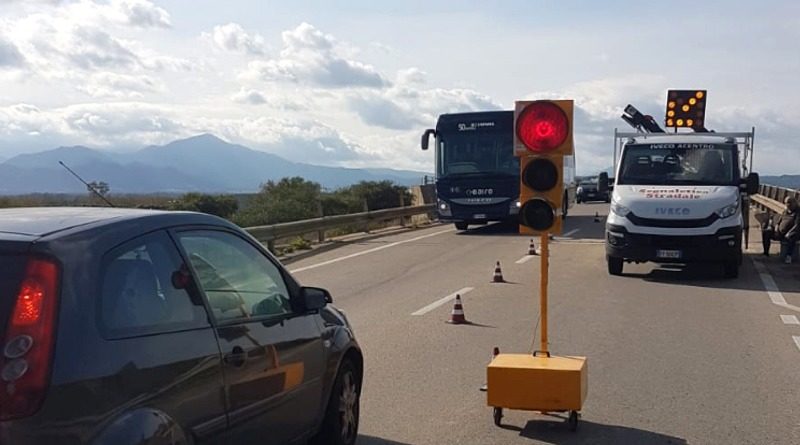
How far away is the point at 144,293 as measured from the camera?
13.5 feet

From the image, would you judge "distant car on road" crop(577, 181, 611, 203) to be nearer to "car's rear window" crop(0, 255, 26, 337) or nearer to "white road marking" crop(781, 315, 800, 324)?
"white road marking" crop(781, 315, 800, 324)

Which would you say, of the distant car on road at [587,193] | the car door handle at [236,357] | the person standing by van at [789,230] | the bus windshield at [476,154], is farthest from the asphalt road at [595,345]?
the distant car on road at [587,193]

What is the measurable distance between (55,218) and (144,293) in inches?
20.6

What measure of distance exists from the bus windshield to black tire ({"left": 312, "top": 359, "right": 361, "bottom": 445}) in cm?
2084

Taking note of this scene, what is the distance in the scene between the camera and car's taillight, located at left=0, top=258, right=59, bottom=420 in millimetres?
3365

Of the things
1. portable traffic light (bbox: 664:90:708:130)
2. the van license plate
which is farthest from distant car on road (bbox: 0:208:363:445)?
portable traffic light (bbox: 664:90:708:130)

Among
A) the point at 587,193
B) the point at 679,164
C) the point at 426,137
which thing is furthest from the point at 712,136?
the point at 587,193

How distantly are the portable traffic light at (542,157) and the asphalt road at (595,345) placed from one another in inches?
57.4

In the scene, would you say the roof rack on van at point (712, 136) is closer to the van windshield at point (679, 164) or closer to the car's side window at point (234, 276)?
the van windshield at point (679, 164)

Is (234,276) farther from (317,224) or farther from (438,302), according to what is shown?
(317,224)

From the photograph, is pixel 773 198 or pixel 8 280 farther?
pixel 773 198

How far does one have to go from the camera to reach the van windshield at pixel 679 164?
16406 millimetres

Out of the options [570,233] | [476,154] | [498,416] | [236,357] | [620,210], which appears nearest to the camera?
[236,357]

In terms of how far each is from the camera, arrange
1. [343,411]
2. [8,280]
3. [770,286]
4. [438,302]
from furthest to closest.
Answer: [770,286] < [438,302] < [343,411] < [8,280]
